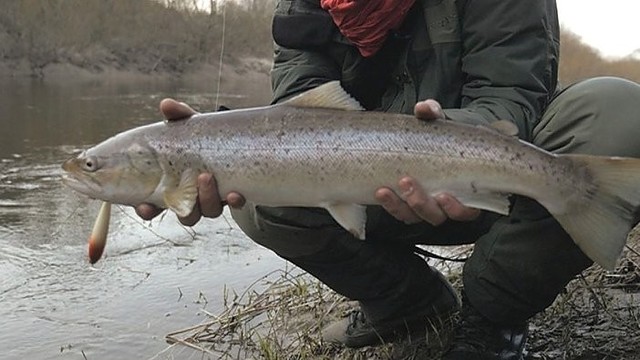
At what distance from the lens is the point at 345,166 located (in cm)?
192

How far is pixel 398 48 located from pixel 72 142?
25.5ft

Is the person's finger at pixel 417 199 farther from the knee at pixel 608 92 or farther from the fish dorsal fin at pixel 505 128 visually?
the knee at pixel 608 92

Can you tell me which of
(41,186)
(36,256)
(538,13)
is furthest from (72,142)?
(538,13)

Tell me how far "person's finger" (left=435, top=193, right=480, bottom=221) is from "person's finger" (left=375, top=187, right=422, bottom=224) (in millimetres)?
95

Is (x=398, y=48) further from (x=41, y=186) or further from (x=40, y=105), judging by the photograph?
(x=40, y=105)

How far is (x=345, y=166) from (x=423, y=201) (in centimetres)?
22

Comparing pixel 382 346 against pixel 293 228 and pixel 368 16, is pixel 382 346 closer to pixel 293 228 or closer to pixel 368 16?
pixel 293 228

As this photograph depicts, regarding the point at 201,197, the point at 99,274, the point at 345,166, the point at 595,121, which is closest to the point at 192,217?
the point at 201,197

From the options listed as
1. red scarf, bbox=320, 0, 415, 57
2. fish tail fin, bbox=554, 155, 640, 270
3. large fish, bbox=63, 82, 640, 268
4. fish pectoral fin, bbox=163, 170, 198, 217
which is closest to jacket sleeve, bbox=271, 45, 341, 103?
red scarf, bbox=320, 0, 415, 57

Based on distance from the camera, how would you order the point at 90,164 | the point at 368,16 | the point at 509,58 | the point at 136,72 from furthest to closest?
the point at 136,72, the point at 368,16, the point at 509,58, the point at 90,164

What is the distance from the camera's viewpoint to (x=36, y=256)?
14.7 ft

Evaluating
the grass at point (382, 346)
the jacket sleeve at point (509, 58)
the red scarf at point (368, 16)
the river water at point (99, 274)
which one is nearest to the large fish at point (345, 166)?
the jacket sleeve at point (509, 58)

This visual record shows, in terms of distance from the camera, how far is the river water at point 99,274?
10.4ft

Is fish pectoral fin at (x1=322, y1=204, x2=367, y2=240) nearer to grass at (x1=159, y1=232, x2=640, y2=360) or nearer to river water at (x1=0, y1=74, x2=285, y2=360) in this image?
grass at (x1=159, y1=232, x2=640, y2=360)
